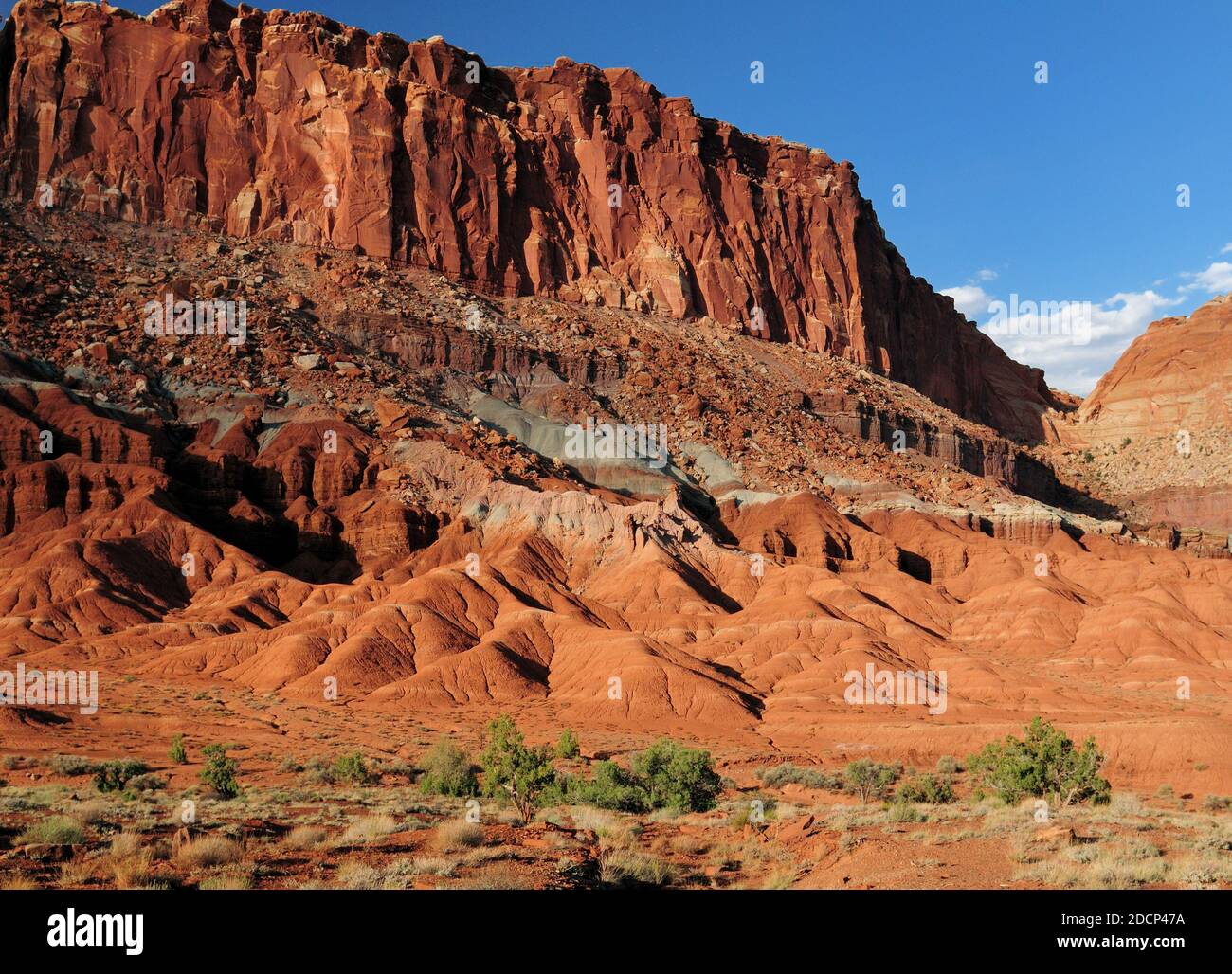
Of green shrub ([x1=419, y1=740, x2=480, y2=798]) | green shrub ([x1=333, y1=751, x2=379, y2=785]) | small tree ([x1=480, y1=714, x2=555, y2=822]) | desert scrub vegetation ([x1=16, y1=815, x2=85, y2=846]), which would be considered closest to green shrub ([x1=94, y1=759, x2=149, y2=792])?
green shrub ([x1=333, y1=751, x2=379, y2=785])

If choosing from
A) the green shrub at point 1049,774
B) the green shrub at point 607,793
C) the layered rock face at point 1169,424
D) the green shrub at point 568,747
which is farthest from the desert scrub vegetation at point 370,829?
the layered rock face at point 1169,424

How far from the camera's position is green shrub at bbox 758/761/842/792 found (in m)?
36.7

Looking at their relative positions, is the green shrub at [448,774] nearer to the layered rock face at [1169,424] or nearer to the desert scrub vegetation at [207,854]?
the desert scrub vegetation at [207,854]

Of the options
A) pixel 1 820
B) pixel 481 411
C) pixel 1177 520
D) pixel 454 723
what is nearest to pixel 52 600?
pixel 454 723

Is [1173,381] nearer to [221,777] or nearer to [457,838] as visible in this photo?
[221,777]

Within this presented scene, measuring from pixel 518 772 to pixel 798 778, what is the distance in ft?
50.6

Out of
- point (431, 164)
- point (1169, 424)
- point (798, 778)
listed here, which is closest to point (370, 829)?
point (798, 778)

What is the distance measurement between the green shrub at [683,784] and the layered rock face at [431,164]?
9540 cm

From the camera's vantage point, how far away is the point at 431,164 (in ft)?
395

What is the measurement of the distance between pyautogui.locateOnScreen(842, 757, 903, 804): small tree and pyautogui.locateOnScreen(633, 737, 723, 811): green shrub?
20.3 ft

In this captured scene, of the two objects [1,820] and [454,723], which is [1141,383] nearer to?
[454,723]

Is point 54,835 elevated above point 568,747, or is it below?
above

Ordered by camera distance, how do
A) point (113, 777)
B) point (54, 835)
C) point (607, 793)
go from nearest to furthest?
point (54, 835) → point (607, 793) → point (113, 777)

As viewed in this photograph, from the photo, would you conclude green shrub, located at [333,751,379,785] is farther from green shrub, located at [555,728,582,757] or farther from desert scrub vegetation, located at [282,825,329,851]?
desert scrub vegetation, located at [282,825,329,851]
